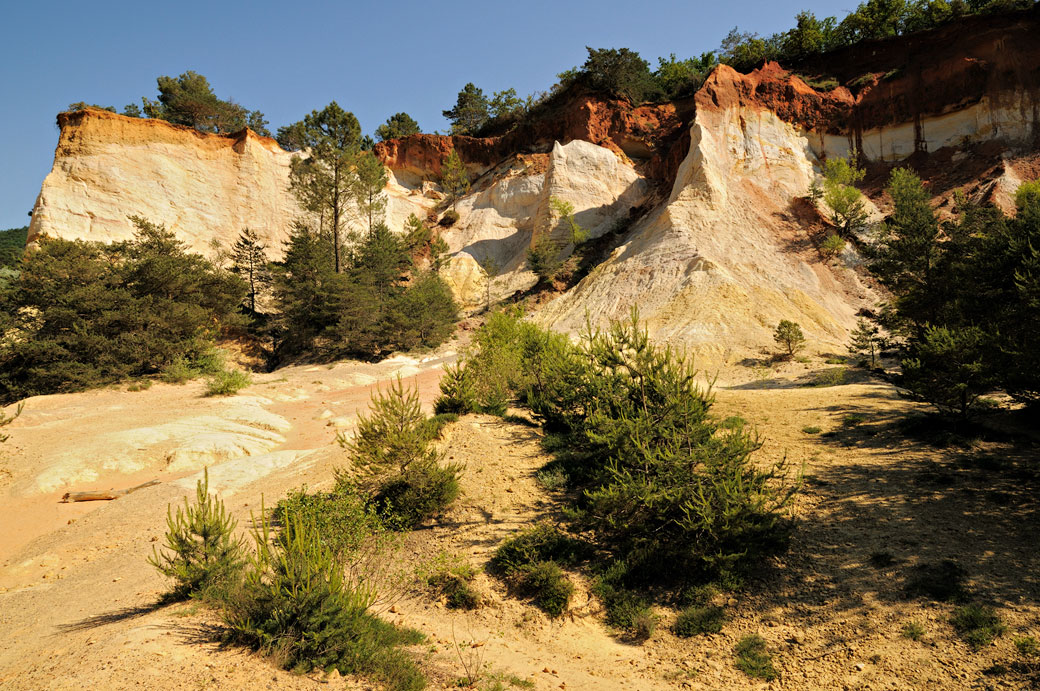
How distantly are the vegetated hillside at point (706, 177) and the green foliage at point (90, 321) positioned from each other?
51.3 feet

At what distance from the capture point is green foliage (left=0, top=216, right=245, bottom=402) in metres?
21.9

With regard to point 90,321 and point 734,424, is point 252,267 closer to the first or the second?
point 90,321

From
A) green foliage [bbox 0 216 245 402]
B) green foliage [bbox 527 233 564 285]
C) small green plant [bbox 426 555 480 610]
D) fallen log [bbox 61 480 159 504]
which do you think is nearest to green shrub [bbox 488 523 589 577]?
small green plant [bbox 426 555 480 610]

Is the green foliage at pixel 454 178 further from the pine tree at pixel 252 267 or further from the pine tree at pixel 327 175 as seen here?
the pine tree at pixel 252 267

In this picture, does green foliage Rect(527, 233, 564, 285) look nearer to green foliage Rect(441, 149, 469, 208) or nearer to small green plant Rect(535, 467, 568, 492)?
green foliage Rect(441, 149, 469, 208)

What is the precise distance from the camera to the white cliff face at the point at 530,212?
155 feet

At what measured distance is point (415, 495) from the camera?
1094cm

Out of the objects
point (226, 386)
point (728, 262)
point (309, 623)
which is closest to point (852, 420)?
point (309, 623)

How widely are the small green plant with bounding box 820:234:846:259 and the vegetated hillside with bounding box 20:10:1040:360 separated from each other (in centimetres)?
73

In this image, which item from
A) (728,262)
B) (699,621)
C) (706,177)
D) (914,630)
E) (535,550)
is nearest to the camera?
(914,630)

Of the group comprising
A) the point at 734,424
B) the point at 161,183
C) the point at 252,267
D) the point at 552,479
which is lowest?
the point at 552,479

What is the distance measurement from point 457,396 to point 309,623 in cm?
979

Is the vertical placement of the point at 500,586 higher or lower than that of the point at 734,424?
lower

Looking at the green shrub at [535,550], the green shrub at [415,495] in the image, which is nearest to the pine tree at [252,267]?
the green shrub at [415,495]
